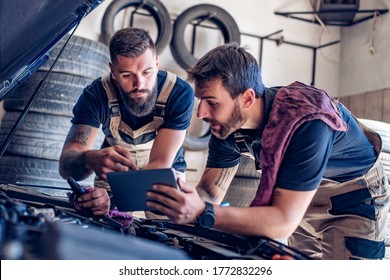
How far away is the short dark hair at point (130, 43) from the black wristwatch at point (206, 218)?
774 millimetres

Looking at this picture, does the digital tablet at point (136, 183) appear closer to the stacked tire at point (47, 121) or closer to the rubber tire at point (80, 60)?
the stacked tire at point (47, 121)

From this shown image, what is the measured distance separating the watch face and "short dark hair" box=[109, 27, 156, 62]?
2.57 feet

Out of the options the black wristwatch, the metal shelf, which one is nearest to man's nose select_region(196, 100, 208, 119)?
the black wristwatch

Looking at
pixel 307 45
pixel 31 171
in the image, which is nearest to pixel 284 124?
pixel 31 171

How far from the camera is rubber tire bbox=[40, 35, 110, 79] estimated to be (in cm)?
305

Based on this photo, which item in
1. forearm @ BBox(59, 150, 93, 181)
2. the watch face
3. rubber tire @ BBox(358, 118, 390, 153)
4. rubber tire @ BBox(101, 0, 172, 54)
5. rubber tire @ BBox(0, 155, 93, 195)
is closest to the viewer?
the watch face

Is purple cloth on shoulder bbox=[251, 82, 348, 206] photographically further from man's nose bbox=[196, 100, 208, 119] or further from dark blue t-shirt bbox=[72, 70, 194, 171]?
dark blue t-shirt bbox=[72, 70, 194, 171]

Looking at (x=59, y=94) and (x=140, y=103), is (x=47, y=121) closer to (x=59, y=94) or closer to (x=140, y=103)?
(x=59, y=94)

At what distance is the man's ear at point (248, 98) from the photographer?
4.63 feet

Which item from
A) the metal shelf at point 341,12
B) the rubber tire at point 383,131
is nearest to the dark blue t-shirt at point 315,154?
the rubber tire at point 383,131

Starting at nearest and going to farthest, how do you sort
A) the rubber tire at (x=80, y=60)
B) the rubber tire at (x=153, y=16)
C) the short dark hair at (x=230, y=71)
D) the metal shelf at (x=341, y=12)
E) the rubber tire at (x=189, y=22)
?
the short dark hair at (x=230, y=71) < the rubber tire at (x=80, y=60) < the rubber tire at (x=153, y=16) < the rubber tire at (x=189, y=22) < the metal shelf at (x=341, y=12)

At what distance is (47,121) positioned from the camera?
9.82ft

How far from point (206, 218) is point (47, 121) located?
2.04m
